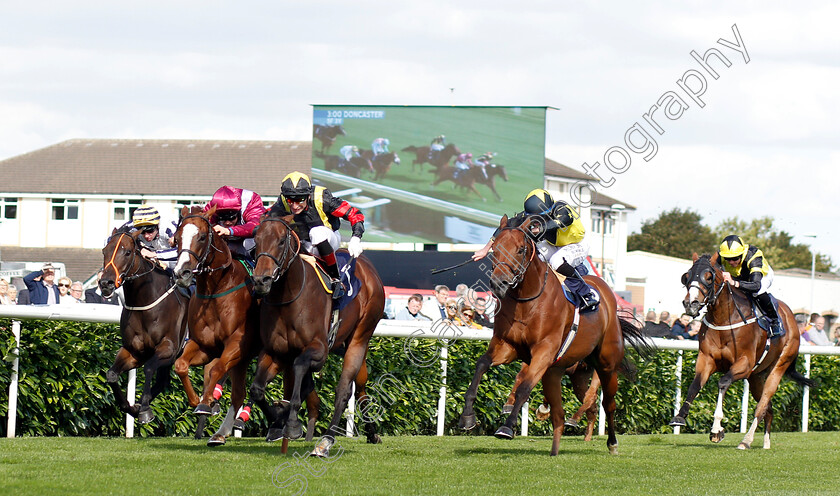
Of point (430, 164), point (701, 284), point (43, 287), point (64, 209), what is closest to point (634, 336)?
point (701, 284)

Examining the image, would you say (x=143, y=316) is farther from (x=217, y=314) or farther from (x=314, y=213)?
(x=314, y=213)

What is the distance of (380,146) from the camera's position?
1078 inches

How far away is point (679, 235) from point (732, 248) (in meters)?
53.5

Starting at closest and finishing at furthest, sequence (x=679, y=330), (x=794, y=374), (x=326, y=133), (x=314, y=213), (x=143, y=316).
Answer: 1. (x=314, y=213)
2. (x=143, y=316)
3. (x=794, y=374)
4. (x=679, y=330)
5. (x=326, y=133)

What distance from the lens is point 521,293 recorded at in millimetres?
7906

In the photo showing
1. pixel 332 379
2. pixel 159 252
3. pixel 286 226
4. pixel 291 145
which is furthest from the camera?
pixel 291 145

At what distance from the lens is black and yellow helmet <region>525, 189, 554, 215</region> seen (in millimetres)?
8094

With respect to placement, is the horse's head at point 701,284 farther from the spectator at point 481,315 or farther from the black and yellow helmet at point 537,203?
the spectator at point 481,315

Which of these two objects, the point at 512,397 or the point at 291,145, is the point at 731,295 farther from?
the point at 291,145

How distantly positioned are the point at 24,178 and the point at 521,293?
45142 millimetres

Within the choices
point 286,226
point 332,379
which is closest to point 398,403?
point 332,379

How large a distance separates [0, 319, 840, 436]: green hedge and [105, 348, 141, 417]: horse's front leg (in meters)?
0.55

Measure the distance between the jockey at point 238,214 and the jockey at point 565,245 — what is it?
1.99 metres

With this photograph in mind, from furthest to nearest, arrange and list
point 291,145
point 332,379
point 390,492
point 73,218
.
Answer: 1. point 291,145
2. point 73,218
3. point 332,379
4. point 390,492
